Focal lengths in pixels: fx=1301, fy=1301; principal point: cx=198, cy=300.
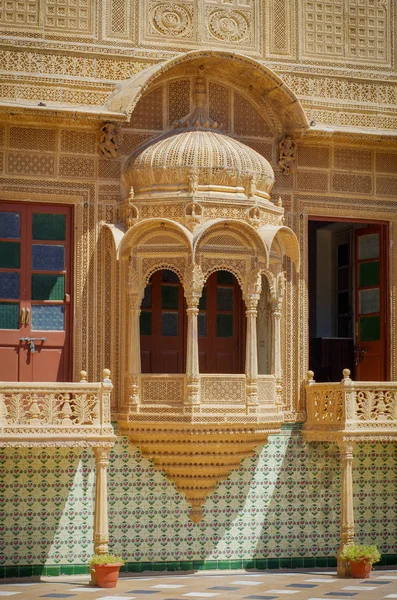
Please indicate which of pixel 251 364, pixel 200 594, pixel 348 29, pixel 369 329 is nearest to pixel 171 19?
pixel 348 29

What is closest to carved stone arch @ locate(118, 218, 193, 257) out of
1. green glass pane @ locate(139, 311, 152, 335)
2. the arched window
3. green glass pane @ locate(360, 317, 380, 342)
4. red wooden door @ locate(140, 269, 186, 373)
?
red wooden door @ locate(140, 269, 186, 373)

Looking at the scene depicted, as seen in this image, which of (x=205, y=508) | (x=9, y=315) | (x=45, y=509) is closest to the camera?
(x=45, y=509)

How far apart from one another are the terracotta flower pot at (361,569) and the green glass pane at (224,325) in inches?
134

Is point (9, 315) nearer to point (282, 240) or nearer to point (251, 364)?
point (251, 364)

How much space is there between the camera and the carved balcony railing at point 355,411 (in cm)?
1619

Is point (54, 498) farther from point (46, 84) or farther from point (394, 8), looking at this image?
point (394, 8)

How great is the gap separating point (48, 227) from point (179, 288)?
6.36 ft

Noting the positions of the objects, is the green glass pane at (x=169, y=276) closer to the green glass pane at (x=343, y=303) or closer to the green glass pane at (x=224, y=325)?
the green glass pane at (x=224, y=325)

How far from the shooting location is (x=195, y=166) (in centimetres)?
1602

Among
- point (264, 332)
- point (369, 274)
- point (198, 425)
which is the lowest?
point (198, 425)

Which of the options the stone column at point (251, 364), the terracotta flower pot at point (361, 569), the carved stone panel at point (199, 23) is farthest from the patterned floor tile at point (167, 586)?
the carved stone panel at point (199, 23)

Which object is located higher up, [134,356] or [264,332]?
[264,332]

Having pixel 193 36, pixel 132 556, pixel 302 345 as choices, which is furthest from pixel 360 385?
pixel 193 36

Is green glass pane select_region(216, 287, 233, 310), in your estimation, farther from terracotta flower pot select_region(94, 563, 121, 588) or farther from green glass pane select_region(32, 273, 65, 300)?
terracotta flower pot select_region(94, 563, 121, 588)
